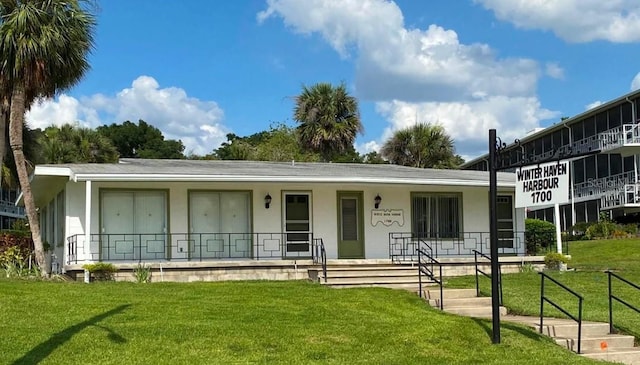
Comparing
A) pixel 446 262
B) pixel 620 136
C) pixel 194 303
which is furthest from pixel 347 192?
pixel 620 136

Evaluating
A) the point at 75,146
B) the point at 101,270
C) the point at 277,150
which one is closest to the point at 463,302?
the point at 101,270

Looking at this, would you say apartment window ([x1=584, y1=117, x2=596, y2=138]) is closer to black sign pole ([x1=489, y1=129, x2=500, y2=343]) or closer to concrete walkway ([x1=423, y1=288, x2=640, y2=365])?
concrete walkway ([x1=423, y1=288, x2=640, y2=365])

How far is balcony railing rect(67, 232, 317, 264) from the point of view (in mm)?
18531

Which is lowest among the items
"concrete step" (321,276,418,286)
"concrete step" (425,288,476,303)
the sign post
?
"concrete step" (425,288,476,303)

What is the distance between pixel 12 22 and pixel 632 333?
1432 cm

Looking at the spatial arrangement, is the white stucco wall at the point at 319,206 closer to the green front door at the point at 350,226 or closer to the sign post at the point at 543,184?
the green front door at the point at 350,226

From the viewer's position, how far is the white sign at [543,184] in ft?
32.9

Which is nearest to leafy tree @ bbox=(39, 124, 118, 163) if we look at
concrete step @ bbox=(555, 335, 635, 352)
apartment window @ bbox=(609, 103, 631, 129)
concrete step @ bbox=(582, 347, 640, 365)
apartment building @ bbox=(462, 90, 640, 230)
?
apartment building @ bbox=(462, 90, 640, 230)

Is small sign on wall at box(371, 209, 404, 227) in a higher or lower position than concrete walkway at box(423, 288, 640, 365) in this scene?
higher

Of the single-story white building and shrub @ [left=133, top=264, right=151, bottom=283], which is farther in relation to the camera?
the single-story white building

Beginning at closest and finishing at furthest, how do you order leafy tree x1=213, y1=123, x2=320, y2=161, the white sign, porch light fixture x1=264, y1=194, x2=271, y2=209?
the white sign → porch light fixture x1=264, y1=194, x2=271, y2=209 → leafy tree x1=213, y1=123, x2=320, y2=161

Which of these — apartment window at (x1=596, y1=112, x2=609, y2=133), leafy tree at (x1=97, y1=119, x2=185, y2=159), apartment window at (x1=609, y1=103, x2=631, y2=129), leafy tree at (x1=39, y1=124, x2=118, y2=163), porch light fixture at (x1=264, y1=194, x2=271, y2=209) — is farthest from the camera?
leafy tree at (x1=97, y1=119, x2=185, y2=159)

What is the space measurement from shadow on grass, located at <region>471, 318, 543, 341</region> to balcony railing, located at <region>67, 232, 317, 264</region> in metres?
8.44

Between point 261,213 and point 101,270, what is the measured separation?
4665mm
